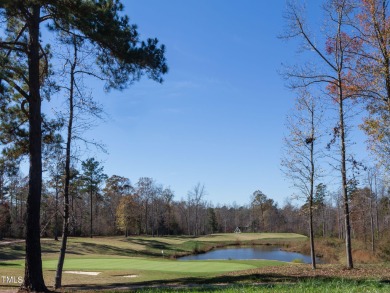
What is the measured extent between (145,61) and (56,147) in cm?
613

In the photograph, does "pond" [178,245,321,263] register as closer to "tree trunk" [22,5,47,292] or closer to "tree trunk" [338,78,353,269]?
"tree trunk" [338,78,353,269]

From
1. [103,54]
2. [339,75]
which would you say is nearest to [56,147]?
[103,54]

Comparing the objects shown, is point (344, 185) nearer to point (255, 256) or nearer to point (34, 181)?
point (34, 181)

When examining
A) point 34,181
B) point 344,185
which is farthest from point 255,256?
point 34,181

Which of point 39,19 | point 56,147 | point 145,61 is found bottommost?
point 56,147

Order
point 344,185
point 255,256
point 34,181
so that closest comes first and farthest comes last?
point 34,181 → point 344,185 → point 255,256

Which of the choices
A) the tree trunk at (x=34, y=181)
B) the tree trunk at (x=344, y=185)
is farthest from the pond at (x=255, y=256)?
the tree trunk at (x=34, y=181)

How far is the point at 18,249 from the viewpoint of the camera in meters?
38.5

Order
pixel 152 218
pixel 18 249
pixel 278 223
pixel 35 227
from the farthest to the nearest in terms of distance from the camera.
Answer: pixel 278 223 < pixel 152 218 < pixel 18 249 < pixel 35 227

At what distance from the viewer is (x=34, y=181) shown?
11.4 meters

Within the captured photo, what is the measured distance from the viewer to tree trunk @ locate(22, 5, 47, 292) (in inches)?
435

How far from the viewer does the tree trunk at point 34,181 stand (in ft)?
36.2

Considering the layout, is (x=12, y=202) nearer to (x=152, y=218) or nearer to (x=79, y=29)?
(x=152, y=218)

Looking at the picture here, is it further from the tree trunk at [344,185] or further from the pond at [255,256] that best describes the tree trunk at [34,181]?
the pond at [255,256]
